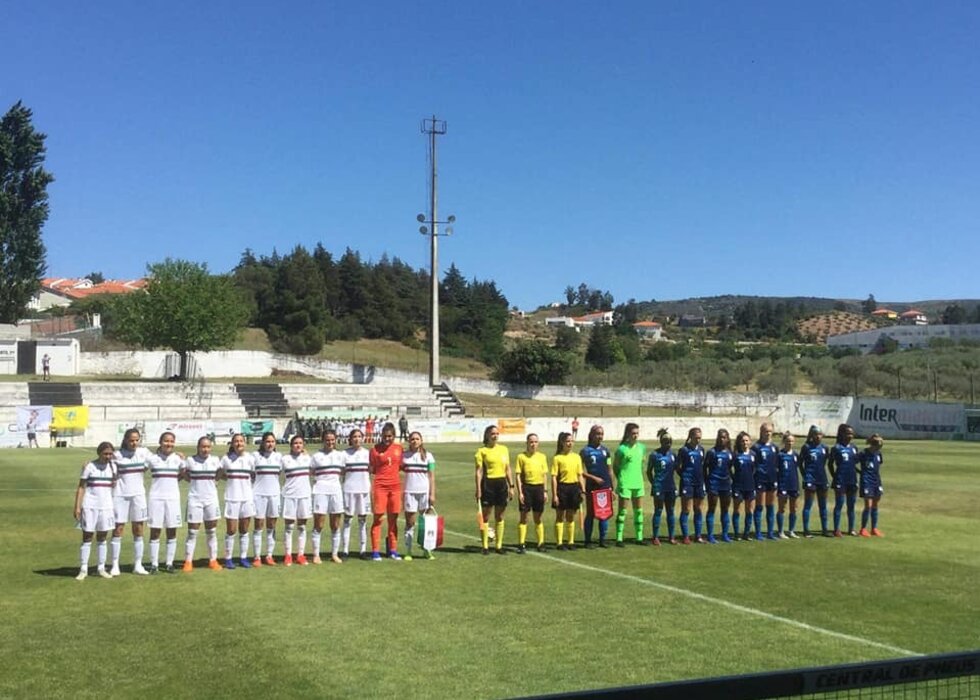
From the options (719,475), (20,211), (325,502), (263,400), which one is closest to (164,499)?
(325,502)

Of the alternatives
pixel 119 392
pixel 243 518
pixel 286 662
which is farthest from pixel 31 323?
pixel 286 662

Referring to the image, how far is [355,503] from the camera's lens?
47.5 ft

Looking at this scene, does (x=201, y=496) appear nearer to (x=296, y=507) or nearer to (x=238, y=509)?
(x=238, y=509)

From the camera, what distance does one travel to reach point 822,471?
17.2m

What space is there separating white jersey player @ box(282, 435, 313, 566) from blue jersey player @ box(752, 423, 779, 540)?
774cm

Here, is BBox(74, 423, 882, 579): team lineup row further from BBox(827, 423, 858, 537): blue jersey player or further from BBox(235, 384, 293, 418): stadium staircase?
BBox(235, 384, 293, 418): stadium staircase

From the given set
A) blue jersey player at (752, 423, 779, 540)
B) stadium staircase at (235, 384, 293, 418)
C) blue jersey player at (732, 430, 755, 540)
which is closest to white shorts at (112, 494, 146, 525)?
blue jersey player at (732, 430, 755, 540)

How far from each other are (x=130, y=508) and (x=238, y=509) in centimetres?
146

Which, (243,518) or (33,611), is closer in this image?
(33,611)

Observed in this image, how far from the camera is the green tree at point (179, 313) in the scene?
231 ft

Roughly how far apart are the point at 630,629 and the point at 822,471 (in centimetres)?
876

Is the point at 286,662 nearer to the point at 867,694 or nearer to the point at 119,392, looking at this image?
the point at 867,694

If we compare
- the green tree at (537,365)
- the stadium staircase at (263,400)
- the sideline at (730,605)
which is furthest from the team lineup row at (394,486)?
the green tree at (537,365)

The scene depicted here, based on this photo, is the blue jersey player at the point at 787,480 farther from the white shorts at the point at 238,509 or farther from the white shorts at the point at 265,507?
the white shorts at the point at 238,509
